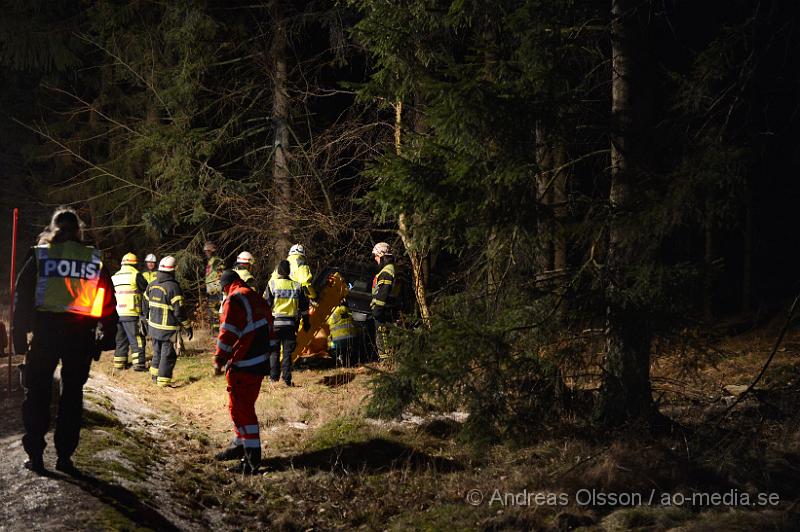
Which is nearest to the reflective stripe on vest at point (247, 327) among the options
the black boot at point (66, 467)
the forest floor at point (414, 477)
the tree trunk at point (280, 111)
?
the forest floor at point (414, 477)

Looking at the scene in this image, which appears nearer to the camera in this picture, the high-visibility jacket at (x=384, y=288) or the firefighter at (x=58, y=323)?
the firefighter at (x=58, y=323)

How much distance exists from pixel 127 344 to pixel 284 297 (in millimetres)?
3630

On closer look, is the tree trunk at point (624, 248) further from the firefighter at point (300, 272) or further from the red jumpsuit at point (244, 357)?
the firefighter at point (300, 272)

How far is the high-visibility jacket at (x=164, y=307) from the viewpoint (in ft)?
39.9

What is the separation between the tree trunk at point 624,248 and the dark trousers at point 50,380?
15.9ft

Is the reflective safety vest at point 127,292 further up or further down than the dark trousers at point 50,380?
further up

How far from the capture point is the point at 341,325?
1320 centimetres

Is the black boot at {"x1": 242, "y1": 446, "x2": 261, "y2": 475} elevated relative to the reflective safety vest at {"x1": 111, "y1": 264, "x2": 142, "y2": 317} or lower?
lower

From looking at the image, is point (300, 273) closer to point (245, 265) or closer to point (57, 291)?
point (245, 265)

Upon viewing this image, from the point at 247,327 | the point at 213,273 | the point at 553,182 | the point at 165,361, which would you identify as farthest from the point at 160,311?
the point at 553,182

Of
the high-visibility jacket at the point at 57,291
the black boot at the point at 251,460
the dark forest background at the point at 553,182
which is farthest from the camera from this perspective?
the black boot at the point at 251,460

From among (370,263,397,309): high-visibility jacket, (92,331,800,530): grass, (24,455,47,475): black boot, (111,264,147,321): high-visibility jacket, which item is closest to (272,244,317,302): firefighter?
(370,263,397,309): high-visibility jacket

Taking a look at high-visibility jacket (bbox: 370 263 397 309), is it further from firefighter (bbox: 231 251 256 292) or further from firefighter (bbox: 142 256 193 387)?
Result: firefighter (bbox: 142 256 193 387)

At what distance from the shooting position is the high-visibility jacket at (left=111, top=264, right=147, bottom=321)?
43.2 feet
